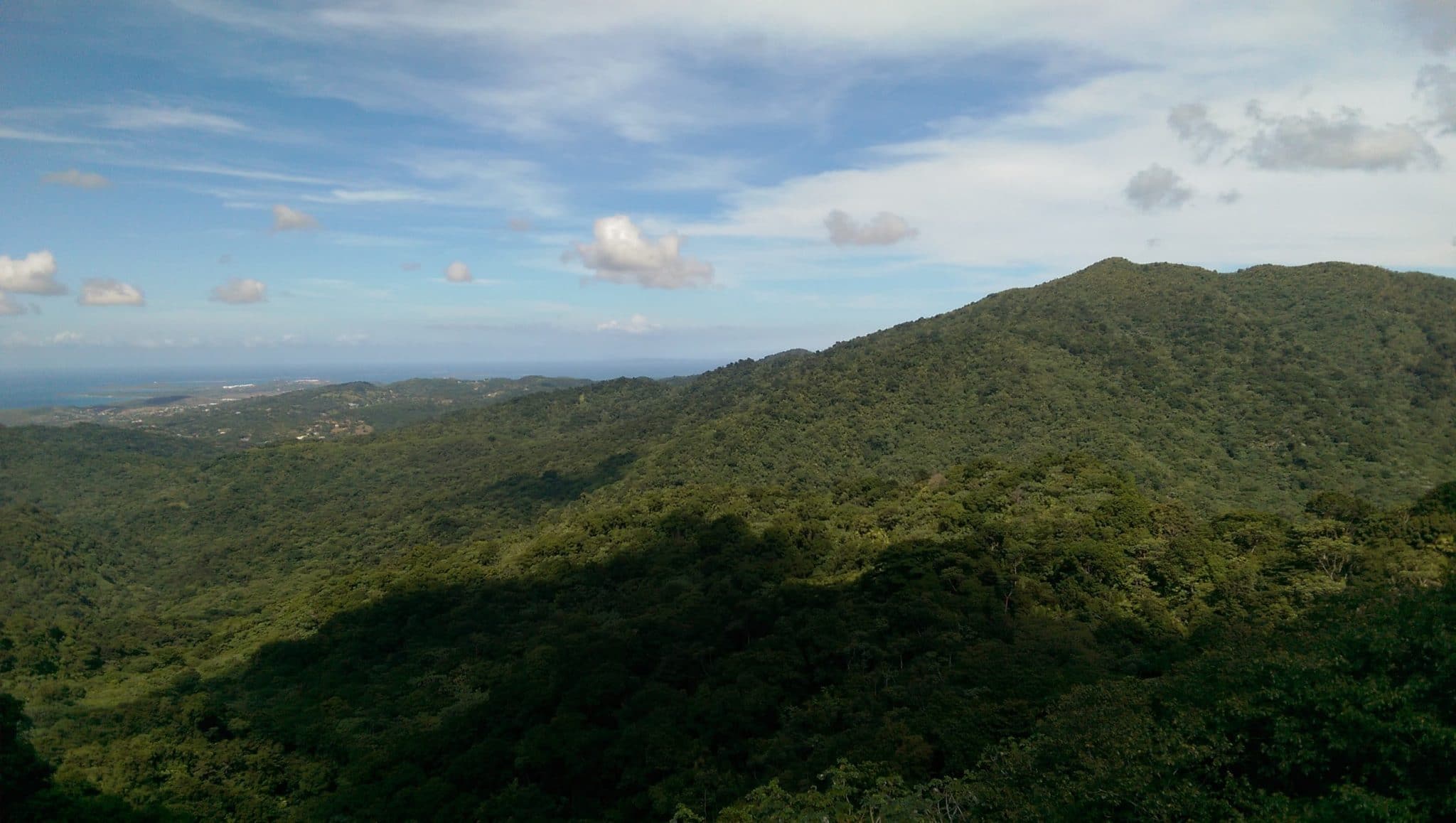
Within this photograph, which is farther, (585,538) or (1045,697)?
(585,538)

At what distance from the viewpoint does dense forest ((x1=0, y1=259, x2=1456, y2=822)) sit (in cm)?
1339

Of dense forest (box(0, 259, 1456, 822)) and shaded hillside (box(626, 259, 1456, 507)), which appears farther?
shaded hillside (box(626, 259, 1456, 507))

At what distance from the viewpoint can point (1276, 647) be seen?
Answer: 15.6 metres

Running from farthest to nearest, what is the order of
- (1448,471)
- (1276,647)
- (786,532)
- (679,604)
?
(1448,471), (786,532), (679,604), (1276,647)

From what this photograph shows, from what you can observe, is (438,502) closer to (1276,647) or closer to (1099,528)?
(1099,528)

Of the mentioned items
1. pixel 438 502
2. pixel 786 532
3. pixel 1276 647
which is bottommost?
pixel 438 502

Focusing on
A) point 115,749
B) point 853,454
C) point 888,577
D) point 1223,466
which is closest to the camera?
point 115,749

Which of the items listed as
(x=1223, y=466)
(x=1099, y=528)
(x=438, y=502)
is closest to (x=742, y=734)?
(x=1099, y=528)

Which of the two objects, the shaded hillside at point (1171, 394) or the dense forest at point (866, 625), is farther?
the shaded hillside at point (1171, 394)

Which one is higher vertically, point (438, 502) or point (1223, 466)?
point (1223, 466)

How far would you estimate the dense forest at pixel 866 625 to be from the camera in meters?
13.4

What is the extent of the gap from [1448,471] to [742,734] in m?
75.4

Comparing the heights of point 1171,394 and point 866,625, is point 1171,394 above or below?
above

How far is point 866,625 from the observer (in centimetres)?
2681
